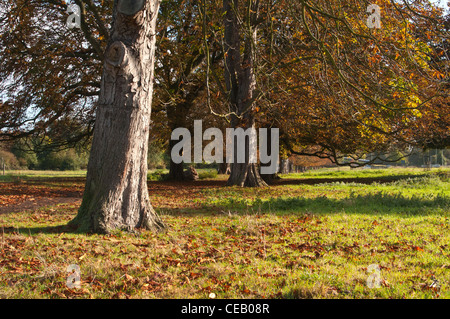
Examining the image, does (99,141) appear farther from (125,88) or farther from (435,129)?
(435,129)

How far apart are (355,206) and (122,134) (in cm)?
607

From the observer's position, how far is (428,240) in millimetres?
5461

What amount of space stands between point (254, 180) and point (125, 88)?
35.5 feet

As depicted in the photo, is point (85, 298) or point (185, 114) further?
point (185, 114)

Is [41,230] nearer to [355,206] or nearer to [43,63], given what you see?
[355,206]

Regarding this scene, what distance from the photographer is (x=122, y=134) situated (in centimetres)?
602

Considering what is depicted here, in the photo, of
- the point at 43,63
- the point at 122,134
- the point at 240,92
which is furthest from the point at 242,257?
the point at 43,63

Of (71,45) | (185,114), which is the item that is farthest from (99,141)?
(185,114)

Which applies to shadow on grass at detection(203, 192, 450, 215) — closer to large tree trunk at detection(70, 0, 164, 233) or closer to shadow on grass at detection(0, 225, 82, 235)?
large tree trunk at detection(70, 0, 164, 233)

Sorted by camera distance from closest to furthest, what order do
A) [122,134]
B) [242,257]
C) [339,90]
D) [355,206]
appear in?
1. [242,257]
2. [122,134]
3. [355,206]
4. [339,90]

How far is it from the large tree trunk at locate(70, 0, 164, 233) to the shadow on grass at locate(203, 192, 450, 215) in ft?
10.2

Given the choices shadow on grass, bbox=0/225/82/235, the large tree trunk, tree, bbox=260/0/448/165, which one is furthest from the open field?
tree, bbox=260/0/448/165

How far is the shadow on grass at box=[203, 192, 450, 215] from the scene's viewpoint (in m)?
8.30
